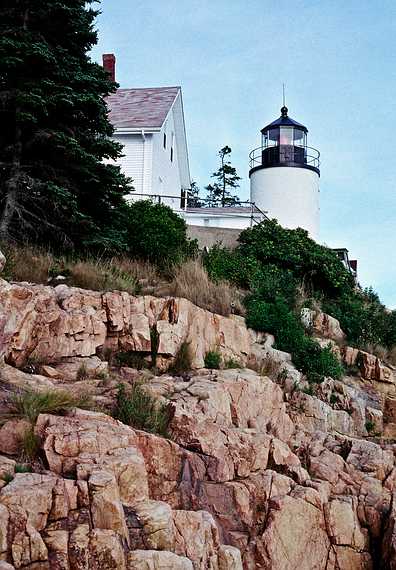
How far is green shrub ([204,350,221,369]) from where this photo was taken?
13117 mm

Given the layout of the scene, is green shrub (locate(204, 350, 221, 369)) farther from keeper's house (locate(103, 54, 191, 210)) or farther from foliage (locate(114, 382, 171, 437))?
keeper's house (locate(103, 54, 191, 210))

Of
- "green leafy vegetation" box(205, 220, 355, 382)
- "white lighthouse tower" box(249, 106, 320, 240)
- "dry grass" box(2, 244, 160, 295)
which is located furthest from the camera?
Answer: "white lighthouse tower" box(249, 106, 320, 240)

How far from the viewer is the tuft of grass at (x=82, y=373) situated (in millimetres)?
10758

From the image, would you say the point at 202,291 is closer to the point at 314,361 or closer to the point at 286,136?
the point at 314,361

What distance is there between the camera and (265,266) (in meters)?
21.0

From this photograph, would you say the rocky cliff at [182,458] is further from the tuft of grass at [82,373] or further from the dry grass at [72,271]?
the dry grass at [72,271]

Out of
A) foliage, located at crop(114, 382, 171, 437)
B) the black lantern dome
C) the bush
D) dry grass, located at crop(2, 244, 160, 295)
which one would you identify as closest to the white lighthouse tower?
the black lantern dome

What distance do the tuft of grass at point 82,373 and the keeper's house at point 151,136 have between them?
13.2 meters

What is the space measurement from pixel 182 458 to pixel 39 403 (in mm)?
2177

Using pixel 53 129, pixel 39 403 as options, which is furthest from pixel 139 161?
pixel 39 403

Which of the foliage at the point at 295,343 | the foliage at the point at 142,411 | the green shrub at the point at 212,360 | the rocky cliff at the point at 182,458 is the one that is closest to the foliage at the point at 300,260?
the foliage at the point at 295,343

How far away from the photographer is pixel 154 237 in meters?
17.4

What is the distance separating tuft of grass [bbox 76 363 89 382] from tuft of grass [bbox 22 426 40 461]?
2753 mm

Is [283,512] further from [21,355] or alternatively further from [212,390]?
[21,355]
